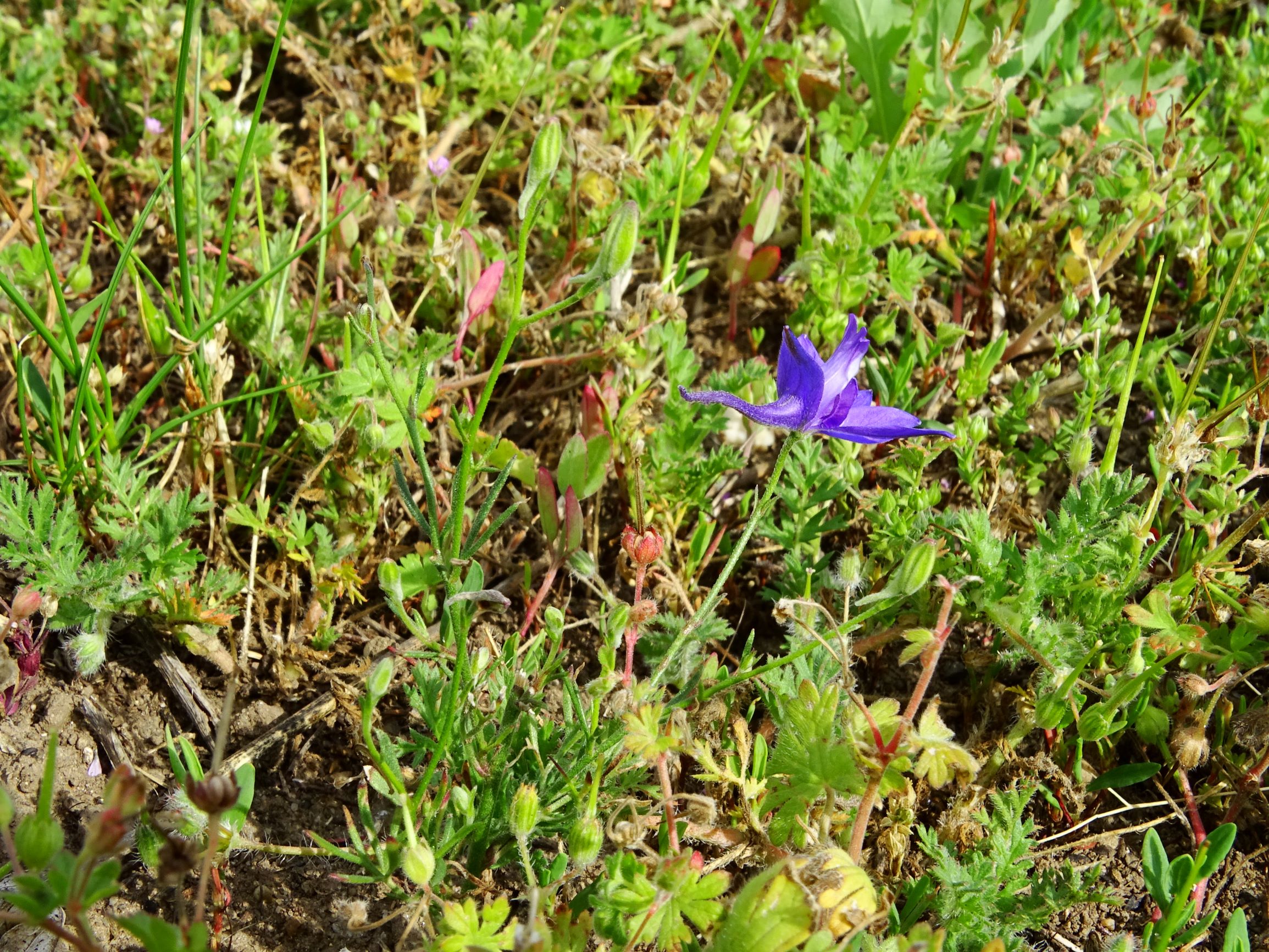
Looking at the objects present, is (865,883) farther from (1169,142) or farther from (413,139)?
(413,139)

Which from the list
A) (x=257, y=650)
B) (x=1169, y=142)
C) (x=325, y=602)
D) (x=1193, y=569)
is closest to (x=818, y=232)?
(x=1169, y=142)

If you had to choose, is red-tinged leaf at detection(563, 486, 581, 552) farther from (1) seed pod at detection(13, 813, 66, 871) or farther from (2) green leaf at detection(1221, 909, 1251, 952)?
(2) green leaf at detection(1221, 909, 1251, 952)

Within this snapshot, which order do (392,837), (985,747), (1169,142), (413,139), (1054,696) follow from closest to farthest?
(392,837)
(1054,696)
(985,747)
(1169,142)
(413,139)

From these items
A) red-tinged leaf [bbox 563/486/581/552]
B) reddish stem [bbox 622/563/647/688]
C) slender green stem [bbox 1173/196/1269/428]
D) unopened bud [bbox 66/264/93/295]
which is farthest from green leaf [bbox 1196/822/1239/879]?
unopened bud [bbox 66/264/93/295]

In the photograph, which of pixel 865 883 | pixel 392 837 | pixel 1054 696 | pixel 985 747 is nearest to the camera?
pixel 865 883

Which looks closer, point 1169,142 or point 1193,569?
point 1193,569

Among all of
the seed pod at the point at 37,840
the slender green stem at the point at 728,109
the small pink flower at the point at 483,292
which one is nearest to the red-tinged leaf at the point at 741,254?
the slender green stem at the point at 728,109

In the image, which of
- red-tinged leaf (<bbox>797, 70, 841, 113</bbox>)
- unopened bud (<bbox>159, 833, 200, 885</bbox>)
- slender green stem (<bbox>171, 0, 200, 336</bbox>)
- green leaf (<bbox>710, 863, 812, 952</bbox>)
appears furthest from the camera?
red-tinged leaf (<bbox>797, 70, 841, 113</bbox>)

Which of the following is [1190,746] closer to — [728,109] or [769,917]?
[769,917]
